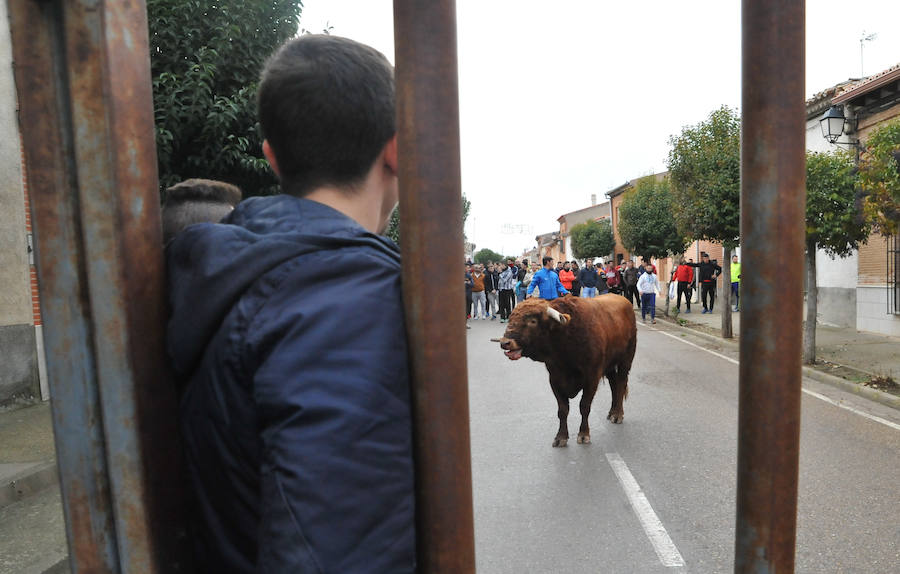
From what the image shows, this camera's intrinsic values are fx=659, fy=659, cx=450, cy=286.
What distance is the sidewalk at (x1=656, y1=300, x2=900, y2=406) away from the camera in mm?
8992

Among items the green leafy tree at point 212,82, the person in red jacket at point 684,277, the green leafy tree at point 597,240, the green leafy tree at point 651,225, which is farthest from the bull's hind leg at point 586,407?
the green leafy tree at point 597,240

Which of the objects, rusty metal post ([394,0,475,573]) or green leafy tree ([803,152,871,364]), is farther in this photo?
green leafy tree ([803,152,871,364])

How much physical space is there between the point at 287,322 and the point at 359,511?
24cm

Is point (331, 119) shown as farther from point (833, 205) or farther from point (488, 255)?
point (488, 255)

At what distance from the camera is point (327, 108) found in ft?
3.06

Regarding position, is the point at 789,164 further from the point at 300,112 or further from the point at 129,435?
the point at 129,435

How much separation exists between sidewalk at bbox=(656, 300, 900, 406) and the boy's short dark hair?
8.85m

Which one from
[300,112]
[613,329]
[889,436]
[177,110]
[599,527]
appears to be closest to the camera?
[300,112]

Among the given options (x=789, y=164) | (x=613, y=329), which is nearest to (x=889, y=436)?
(x=613, y=329)

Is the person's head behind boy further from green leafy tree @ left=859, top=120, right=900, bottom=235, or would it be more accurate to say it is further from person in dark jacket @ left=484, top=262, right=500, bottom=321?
person in dark jacket @ left=484, top=262, right=500, bottom=321

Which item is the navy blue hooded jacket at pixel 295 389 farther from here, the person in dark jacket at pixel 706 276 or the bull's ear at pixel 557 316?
the person in dark jacket at pixel 706 276

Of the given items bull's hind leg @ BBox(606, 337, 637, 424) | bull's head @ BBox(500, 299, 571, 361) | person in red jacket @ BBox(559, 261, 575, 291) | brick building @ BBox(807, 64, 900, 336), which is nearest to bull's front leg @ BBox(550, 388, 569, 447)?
bull's head @ BBox(500, 299, 571, 361)

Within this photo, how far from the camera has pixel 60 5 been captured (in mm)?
789

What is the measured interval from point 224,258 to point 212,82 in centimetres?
540
